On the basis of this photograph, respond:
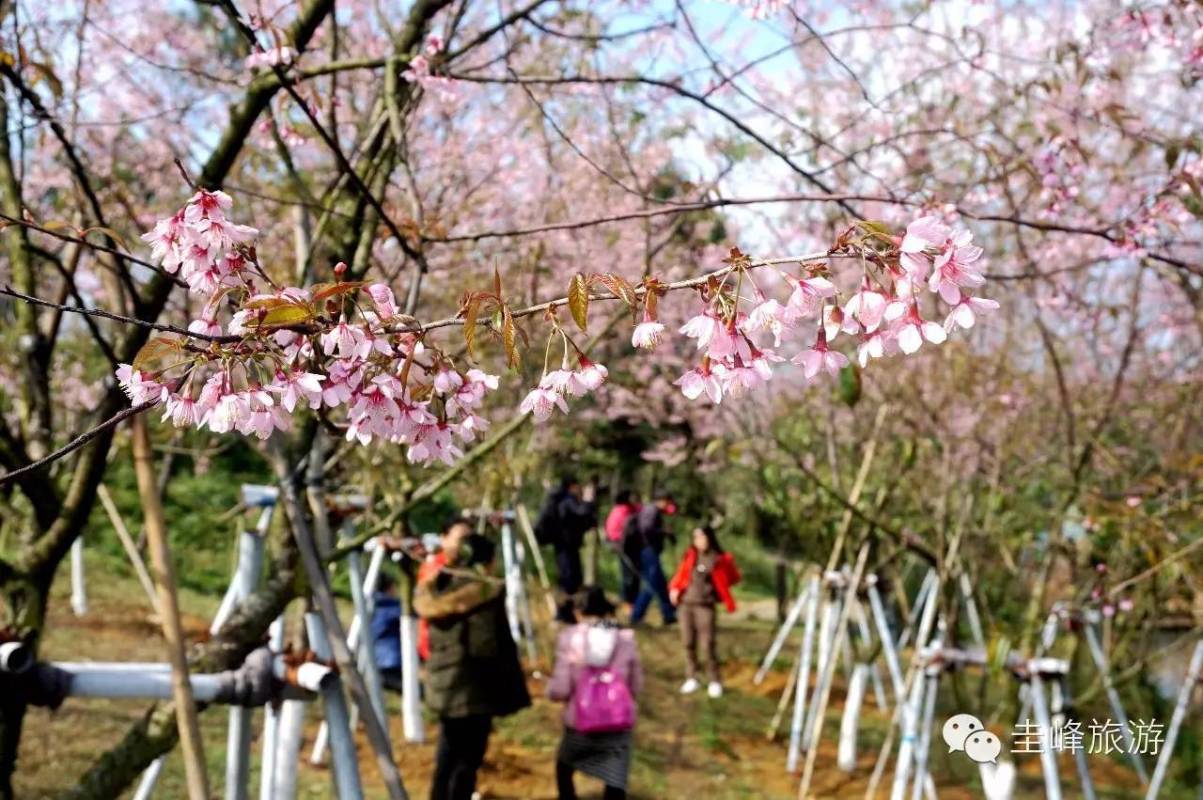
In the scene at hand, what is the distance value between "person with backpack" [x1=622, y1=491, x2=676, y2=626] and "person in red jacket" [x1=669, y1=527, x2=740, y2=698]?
5.64 feet

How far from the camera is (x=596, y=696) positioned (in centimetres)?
467

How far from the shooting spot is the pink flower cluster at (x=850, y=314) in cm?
109

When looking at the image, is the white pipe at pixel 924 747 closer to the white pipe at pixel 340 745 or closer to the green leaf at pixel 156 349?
the white pipe at pixel 340 745

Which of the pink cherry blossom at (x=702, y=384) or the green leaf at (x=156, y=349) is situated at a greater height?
the green leaf at (x=156, y=349)

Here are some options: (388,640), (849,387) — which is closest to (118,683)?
(849,387)

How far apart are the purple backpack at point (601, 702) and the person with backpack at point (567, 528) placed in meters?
5.55

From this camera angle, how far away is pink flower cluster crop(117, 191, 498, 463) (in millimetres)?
1171

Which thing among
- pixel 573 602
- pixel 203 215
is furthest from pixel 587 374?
pixel 573 602

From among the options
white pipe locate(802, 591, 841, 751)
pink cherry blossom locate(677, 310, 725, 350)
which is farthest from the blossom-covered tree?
white pipe locate(802, 591, 841, 751)

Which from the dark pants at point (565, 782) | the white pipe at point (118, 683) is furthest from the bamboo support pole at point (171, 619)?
the dark pants at point (565, 782)

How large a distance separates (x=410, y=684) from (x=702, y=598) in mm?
2911

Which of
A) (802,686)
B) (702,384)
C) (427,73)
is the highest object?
(427,73)

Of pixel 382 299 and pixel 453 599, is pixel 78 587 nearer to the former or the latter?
pixel 453 599

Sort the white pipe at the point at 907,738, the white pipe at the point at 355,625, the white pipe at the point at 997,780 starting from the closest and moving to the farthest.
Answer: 1. the white pipe at the point at 997,780
2. the white pipe at the point at 907,738
3. the white pipe at the point at 355,625
